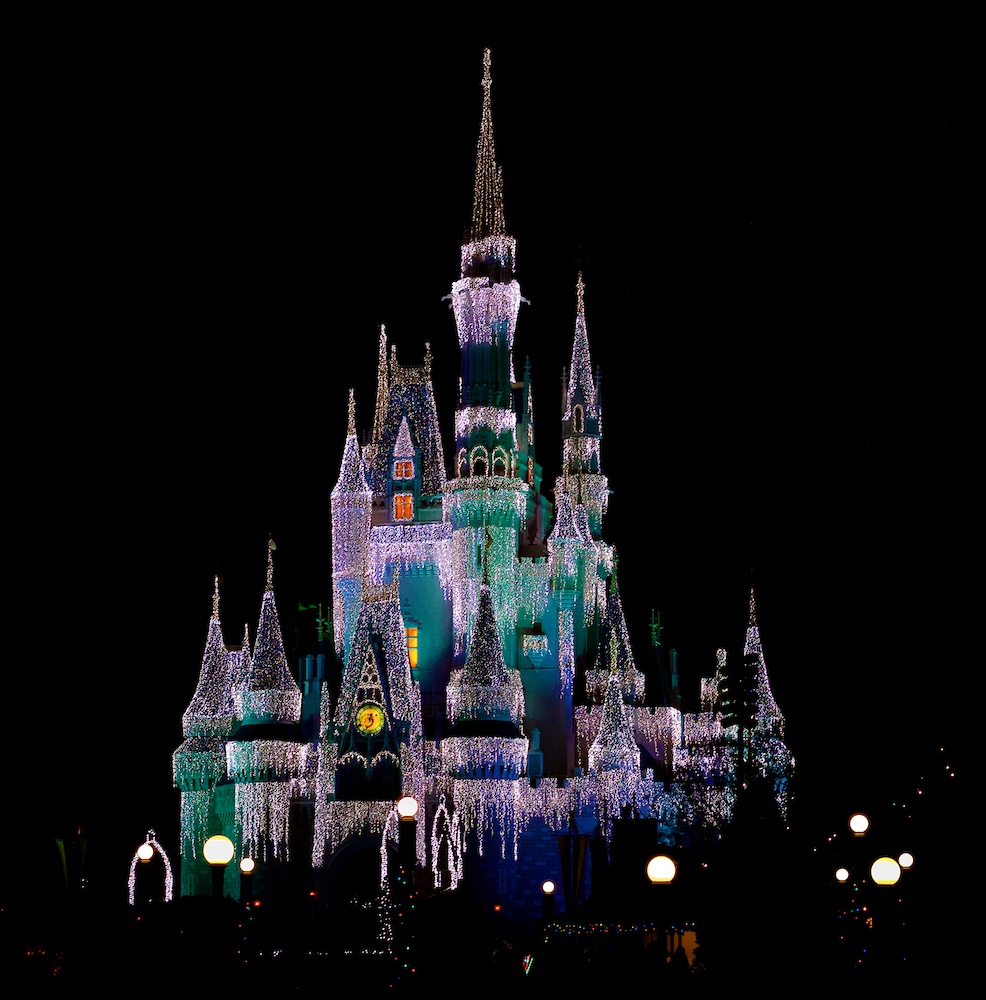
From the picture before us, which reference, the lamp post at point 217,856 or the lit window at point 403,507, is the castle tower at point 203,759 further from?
the lamp post at point 217,856

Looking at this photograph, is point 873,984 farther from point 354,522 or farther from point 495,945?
point 354,522

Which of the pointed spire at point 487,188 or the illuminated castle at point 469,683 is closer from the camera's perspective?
the illuminated castle at point 469,683

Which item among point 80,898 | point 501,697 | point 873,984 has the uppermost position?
point 501,697

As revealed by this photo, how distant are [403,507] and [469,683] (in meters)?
7.72

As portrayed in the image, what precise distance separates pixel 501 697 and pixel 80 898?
2191cm

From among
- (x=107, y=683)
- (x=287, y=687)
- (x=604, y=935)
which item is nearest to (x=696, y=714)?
(x=287, y=687)

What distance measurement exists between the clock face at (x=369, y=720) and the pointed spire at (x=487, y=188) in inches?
583

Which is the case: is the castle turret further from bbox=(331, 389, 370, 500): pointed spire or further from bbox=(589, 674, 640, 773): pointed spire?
bbox=(589, 674, 640, 773): pointed spire

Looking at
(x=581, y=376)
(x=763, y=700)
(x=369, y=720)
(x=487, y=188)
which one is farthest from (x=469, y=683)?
(x=487, y=188)

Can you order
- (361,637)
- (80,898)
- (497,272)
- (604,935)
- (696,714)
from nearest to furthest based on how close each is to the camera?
1. (80,898)
2. (604,935)
3. (361,637)
4. (497,272)
5. (696,714)

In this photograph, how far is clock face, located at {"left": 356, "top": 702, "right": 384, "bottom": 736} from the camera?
40688 mm

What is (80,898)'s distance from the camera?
2041 cm

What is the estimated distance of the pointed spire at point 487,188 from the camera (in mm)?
46906

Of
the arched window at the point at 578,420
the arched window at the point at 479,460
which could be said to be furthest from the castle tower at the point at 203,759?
the arched window at the point at 578,420
